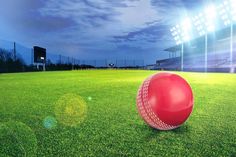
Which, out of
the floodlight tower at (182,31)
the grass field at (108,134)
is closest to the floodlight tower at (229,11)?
the floodlight tower at (182,31)

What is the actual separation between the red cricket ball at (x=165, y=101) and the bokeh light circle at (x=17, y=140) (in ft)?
5.12

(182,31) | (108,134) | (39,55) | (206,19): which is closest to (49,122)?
(108,134)

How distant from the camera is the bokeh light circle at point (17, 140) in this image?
3.30 m

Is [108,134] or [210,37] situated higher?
[210,37]

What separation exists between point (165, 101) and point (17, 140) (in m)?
1.98

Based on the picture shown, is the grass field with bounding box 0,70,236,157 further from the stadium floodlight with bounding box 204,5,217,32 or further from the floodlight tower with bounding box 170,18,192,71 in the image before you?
the floodlight tower with bounding box 170,18,192,71

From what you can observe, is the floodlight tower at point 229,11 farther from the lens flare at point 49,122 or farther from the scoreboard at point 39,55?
the lens flare at point 49,122

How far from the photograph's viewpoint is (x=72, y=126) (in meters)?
4.52

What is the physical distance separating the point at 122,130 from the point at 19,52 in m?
45.3

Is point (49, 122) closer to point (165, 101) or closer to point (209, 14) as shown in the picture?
point (165, 101)

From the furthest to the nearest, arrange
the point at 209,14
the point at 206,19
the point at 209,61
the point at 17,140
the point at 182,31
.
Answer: the point at 209,61 < the point at 182,31 < the point at 206,19 < the point at 209,14 < the point at 17,140

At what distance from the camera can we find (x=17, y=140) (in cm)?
374

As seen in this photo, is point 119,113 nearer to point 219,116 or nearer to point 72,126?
point 72,126

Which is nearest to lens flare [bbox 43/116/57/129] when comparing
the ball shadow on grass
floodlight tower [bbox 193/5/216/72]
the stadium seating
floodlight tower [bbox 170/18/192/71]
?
the ball shadow on grass
